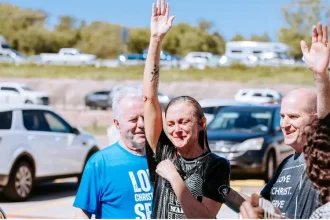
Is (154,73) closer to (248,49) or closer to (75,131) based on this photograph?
(75,131)

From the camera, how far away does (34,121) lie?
1484cm

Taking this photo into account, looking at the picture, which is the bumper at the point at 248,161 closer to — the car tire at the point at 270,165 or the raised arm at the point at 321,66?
the car tire at the point at 270,165

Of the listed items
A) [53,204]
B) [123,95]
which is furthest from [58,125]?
[123,95]

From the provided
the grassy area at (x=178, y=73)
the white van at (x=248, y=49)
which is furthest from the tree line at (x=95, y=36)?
the grassy area at (x=178, y=73)

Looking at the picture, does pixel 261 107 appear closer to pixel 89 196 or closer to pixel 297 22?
pixel 89 196

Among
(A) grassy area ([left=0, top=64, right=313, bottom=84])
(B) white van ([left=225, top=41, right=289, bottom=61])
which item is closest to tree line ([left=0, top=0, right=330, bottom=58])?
(B) white van ([left=225, top=41, right=289, bottom=61])

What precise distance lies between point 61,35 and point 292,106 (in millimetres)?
122004

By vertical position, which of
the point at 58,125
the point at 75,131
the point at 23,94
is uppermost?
the point at 58,125

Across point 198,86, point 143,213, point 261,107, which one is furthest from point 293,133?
point 198,86

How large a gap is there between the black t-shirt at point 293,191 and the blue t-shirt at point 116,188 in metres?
0.89

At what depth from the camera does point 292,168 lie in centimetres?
438

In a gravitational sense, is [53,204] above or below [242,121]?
below

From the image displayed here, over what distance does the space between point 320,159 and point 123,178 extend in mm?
2144

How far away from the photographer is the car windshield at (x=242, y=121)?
17.3 m
